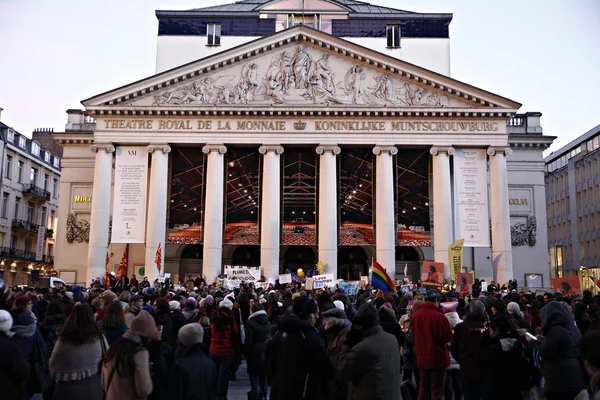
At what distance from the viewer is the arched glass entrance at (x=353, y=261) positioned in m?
39.3

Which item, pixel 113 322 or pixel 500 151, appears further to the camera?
pixel 500 151

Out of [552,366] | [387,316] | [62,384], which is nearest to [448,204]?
[387,316]

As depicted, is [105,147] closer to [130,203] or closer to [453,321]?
[130,203]

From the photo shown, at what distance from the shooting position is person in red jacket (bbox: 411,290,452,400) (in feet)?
28.7

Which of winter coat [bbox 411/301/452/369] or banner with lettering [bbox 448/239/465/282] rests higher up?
banner with lettering [bbox 448/239/465/282]

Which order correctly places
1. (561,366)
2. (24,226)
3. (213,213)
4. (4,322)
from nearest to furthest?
(4,322) < (561,366) < (213,213) < (24,226)

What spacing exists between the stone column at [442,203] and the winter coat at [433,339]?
25.1m

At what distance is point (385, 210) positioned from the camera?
111 ft

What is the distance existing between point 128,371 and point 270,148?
29.0 metres

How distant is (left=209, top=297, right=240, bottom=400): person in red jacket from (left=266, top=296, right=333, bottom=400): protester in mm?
3652

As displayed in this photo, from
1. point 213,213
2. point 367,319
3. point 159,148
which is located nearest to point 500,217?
point 213,213

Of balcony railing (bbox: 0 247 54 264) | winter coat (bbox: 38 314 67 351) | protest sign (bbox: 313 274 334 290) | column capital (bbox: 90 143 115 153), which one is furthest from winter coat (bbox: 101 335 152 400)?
balcony railing (bbox: 0 247 54 264)

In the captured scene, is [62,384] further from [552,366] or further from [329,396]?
[552,366]

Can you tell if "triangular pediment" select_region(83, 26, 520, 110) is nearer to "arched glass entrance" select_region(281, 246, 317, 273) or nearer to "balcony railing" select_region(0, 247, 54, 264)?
"arched glass entrance" select_region(281, 246, 317, 273)
